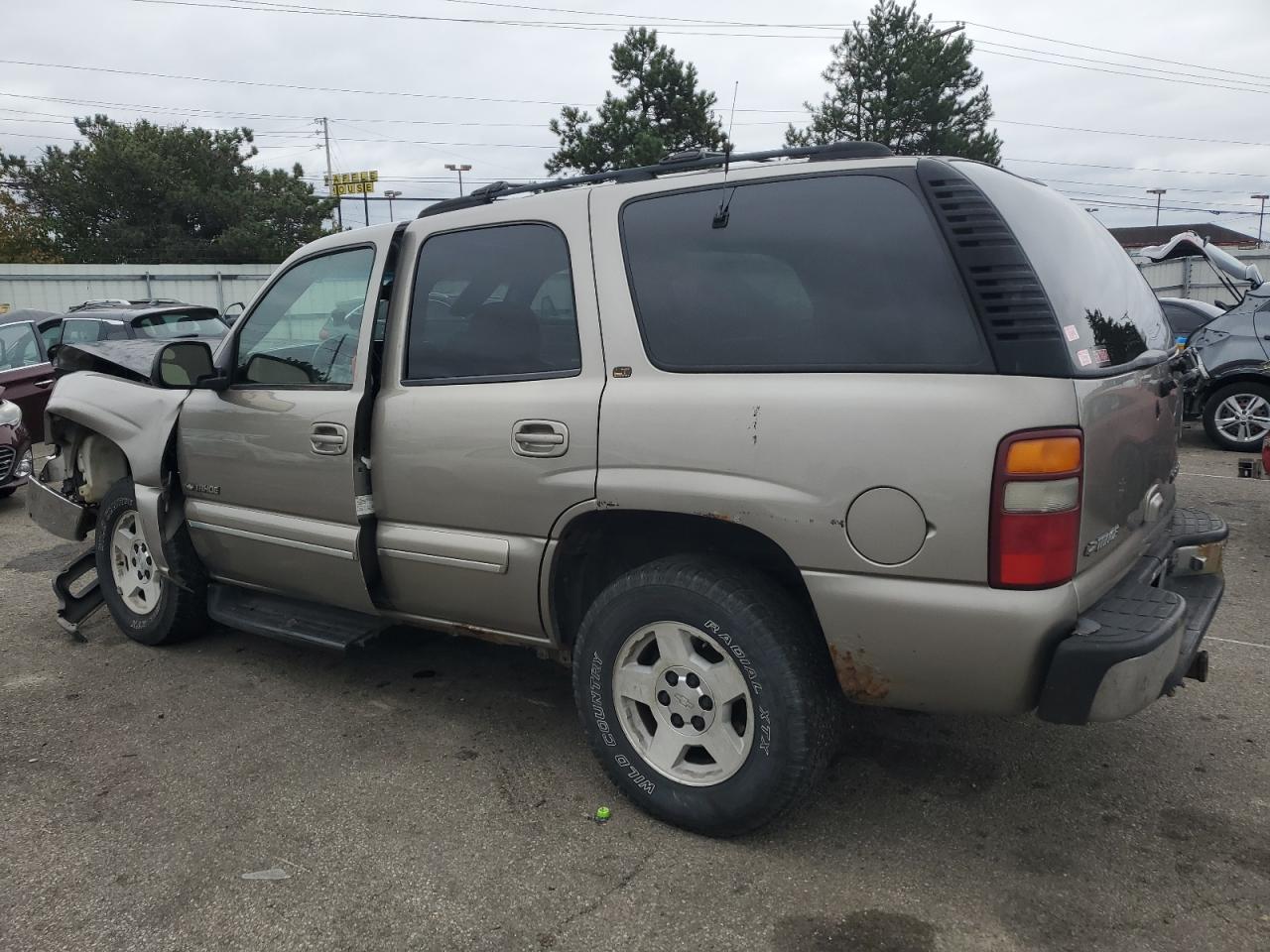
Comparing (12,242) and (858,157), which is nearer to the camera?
(858,157)

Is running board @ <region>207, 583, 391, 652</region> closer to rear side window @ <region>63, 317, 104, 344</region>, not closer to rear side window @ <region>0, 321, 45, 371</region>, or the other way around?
rear side window @ <region>0, 321, 45, 371</region>

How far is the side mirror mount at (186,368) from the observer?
3982mm

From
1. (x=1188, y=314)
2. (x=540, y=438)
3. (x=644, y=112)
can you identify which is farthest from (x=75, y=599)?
(x=644, y=112)

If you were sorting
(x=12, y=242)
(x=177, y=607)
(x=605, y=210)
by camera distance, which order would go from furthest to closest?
(x=12, y=242)
(x=177, y=607)
(x=605, y=210)

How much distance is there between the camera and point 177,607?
452 centimetres

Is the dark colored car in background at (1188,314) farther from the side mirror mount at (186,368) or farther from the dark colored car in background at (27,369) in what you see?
the dark colored car in background at (27,369)

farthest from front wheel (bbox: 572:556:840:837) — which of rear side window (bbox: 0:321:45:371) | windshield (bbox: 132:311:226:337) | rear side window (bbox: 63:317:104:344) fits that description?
rear side window (bbox: 63:317:104:344)

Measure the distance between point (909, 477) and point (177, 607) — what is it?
140 inches

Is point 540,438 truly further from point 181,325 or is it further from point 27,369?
point 181,325

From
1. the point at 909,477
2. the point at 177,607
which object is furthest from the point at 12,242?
the point at 909,477

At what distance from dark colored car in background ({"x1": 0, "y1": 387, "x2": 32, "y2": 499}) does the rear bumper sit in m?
8.44

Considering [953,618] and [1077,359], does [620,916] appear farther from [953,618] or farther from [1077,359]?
[1077,359]

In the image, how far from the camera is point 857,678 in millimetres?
2609

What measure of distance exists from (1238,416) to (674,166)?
8.95 metres
